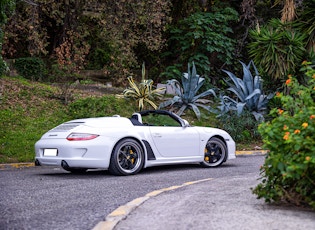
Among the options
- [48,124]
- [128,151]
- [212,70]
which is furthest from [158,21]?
[128,151]

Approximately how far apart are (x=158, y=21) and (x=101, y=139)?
11331 mm

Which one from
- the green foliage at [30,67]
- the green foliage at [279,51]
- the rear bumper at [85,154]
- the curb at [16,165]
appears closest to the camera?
the rear bumper at [85,154]

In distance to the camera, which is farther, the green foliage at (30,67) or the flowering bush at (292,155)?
the green foliage at (30,67)

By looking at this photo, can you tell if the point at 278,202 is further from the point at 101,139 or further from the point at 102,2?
the point at 102,2

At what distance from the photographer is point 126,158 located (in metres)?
10.0

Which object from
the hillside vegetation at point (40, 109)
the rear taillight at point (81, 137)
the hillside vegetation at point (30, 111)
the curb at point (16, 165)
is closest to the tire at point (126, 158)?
the rear taillight at point (81, 137)

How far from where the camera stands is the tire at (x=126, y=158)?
977cm

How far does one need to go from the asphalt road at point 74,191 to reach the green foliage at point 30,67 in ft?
30.9

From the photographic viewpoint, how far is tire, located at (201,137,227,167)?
11461 mm

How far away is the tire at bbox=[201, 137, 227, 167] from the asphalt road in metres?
0.18

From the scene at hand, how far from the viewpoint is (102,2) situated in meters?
21.0

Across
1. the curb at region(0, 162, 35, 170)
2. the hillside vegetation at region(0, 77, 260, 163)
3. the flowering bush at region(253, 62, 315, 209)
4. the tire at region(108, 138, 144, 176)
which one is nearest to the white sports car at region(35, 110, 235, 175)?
the tire at region(108, 138, 144, 176)

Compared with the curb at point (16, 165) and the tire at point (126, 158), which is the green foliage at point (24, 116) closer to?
the curb at point (16, 165)

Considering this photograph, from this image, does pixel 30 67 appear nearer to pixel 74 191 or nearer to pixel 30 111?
pixel 30 111
